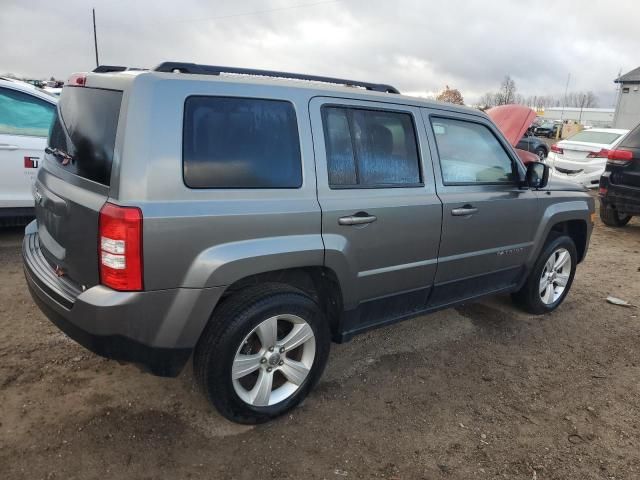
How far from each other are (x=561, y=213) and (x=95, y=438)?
12.6ft

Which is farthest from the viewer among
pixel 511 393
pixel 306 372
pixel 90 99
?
pixel 511 393

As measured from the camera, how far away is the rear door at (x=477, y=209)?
134 inches

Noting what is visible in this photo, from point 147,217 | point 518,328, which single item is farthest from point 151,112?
point 518,328

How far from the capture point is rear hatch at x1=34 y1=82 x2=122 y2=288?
7.57 feet

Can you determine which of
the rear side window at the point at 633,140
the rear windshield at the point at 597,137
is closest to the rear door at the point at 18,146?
the rear side window at the point at 633,140

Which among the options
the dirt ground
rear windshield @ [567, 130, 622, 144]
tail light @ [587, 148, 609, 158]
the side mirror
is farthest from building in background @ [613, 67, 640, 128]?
the dirt ground

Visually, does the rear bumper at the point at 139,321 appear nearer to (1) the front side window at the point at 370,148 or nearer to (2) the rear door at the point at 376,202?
(2) the rear door at the point at 376,202

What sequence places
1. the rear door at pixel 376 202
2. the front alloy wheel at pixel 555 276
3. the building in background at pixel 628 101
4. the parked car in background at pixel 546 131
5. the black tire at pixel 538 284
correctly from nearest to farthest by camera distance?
the rear door at pixel 376 202, the black tire at pixel 538 284, the front alloy wheel at pixel 555 276, the building in background at pixel 628 101, the parked car in background at pixel 546 131

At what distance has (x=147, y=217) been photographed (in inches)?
85.7

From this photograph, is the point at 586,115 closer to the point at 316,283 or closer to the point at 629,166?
the point at 629,166

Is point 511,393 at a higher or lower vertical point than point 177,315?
lower

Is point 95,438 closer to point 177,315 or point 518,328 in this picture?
point 177,315

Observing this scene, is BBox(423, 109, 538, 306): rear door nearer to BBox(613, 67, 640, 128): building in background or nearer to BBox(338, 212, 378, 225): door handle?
BBox(338, 212, 378, 225): door handle

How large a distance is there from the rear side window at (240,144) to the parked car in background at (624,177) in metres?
6.52
